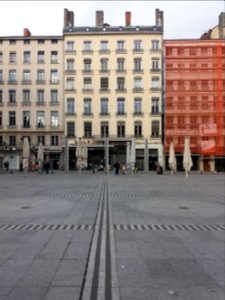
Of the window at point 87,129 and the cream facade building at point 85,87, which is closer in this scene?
the cream facade building at point 85,87

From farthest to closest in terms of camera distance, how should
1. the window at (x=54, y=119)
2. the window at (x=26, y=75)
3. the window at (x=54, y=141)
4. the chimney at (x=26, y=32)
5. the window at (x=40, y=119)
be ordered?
1. the chimney at (x=26, y=32)
2. the window at (x=26, y=75)
3. the window at (x=54, y=119)
4. the window at (x=40, y=119)
5. the window at (x=54, y=141)

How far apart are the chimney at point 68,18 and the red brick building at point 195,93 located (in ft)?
55.5

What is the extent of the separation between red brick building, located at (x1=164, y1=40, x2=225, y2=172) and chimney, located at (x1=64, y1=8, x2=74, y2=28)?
1693 cm

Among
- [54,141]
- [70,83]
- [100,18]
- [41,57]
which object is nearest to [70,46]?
[41,57]

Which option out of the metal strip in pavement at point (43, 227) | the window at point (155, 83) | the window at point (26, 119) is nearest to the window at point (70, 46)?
the window at point (26, 119)

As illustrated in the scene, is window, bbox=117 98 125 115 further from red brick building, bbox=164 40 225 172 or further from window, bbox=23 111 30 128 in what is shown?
window, bbox=23 111 30 128

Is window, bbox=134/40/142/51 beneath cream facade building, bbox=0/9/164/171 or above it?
above

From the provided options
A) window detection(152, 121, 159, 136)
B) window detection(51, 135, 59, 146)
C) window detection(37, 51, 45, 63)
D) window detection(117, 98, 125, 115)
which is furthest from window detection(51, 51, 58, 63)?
window detection(152, 121, 159, 136)

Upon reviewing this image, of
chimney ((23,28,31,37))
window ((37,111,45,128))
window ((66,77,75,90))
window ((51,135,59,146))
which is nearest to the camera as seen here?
window ((51,135,59,146))

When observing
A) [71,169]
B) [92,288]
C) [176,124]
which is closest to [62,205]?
[92,288]

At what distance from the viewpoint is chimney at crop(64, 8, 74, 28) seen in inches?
2613

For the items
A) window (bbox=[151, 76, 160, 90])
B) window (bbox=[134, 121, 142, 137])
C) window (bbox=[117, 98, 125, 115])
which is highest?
window (bbox=[151, 76, 160, 90])

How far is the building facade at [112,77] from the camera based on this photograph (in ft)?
213

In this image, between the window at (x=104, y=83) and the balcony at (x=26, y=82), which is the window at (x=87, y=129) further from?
the balcony at (x=26, y=82)
